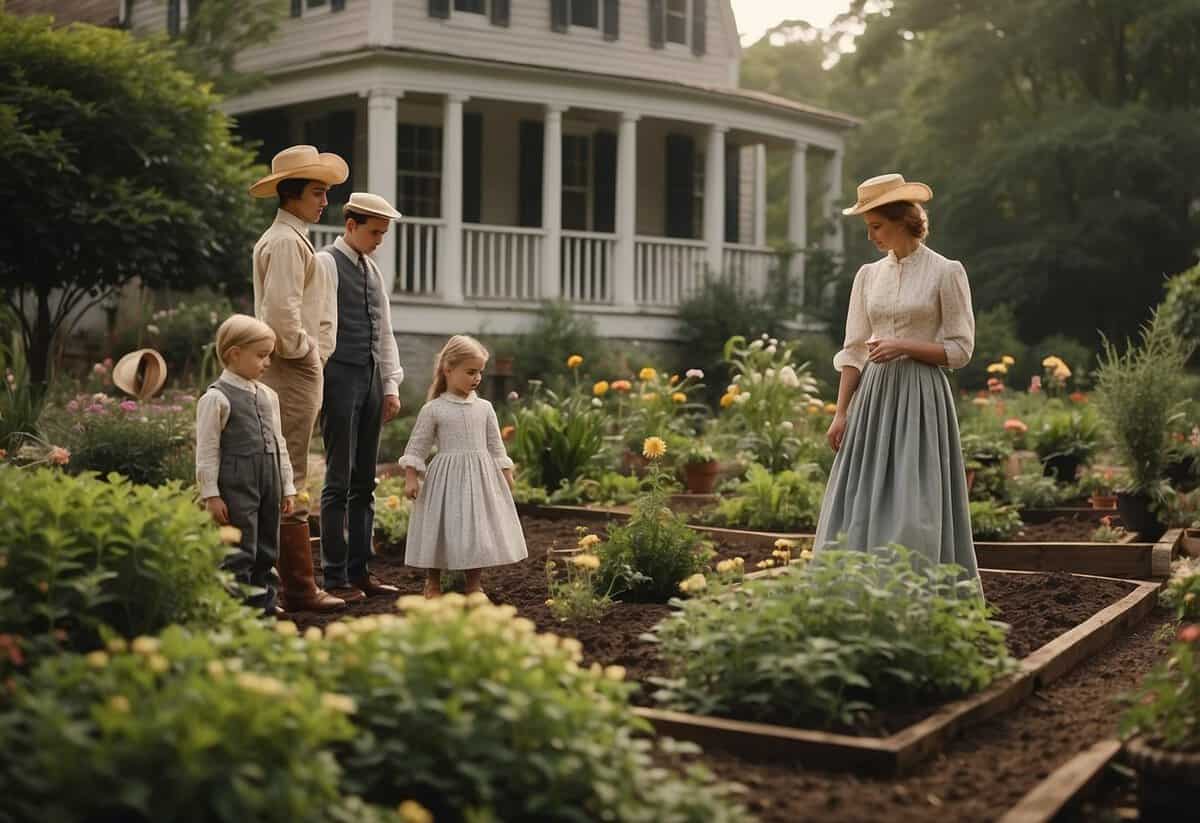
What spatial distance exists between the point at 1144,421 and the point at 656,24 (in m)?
13.7

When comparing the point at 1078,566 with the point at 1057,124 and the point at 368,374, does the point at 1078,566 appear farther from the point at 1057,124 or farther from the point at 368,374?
the point at 1057,124

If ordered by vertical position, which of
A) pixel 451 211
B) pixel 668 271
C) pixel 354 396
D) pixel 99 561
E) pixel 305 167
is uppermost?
pixel 451 211

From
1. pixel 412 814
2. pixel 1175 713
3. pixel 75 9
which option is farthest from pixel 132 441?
pixel 75 9

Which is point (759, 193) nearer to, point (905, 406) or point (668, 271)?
point (668, 271)

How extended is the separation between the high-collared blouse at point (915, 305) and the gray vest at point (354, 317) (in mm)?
2354

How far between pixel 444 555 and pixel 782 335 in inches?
555

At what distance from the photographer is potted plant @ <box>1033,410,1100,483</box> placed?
11734 millimetres

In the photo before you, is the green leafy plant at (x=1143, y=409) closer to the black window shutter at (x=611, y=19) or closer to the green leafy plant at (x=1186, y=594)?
the green leafy plant at (x=1186, y=594)

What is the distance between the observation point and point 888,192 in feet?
20.3

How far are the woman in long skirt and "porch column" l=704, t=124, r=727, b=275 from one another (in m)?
14.3

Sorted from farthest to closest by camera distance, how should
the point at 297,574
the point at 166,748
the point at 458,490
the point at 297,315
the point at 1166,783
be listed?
the point at 458,490
the point at 297,574
the point at 297,315
the point at 1166,783
the point at 166,748

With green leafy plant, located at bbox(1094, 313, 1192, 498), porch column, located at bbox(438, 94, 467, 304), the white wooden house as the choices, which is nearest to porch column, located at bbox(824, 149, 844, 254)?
the white wooden house

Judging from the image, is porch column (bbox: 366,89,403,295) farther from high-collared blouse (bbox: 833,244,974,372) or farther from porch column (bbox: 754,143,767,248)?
high-collared blouse (bbox: 833,244,974,372)

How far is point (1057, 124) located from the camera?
27297 millimetres
